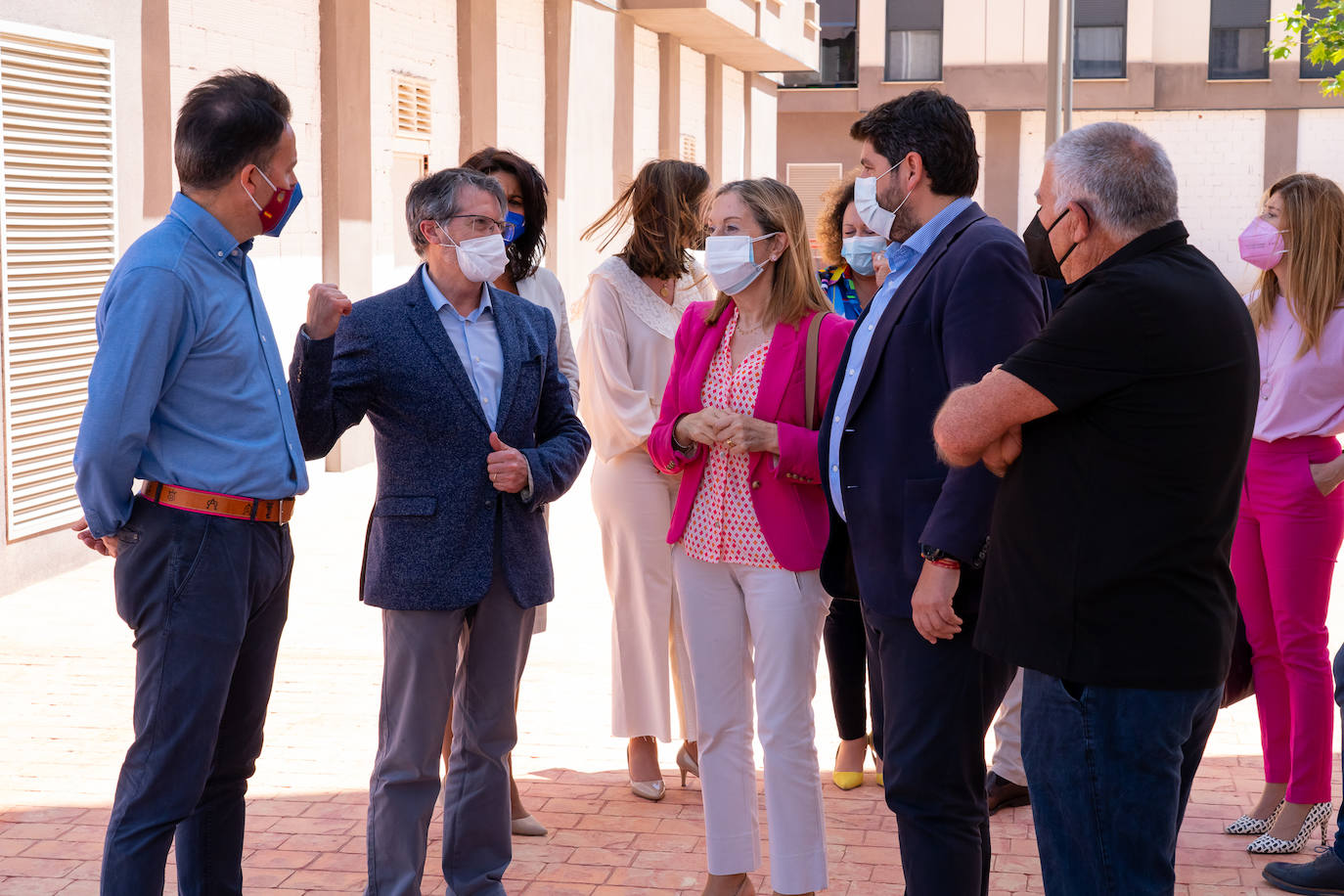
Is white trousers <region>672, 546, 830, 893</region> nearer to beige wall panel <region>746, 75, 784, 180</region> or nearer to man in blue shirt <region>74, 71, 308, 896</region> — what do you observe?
man in blue shirt <region>74, 71, 308, 896</region>

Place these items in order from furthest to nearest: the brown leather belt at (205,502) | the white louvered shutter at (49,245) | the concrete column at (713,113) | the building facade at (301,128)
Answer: the concrete column at (713,113) < the building facade at (301,128) < the white louvered shutter at (49,245) < the brown leather belt at (205,502)

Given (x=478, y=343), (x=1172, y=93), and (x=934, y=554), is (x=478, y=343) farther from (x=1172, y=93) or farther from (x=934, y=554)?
(x=1172, y=93)

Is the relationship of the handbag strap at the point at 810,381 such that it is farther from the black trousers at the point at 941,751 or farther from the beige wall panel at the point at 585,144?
the beige wall panel at the point at 585,144

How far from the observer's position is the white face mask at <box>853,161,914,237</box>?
3701 millimetres

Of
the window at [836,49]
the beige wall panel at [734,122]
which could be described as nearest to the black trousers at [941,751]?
the beige wall panel at [734,122]

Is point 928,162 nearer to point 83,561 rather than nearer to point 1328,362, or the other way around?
point 1328,362

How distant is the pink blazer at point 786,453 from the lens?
4.09 m

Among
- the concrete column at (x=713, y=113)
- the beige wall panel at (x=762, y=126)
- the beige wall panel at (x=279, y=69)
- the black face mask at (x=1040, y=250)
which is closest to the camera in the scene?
the black face mask at (x=1040, y=250)

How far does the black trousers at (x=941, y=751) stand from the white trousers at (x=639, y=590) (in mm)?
1761

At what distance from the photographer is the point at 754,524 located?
4215mm

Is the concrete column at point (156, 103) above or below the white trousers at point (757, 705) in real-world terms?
above

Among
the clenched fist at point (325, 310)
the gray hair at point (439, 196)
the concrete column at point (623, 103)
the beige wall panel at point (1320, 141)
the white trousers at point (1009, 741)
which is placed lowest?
the white trousers at point (1009, 741)

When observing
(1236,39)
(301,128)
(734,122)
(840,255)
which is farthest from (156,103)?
(1236,39)

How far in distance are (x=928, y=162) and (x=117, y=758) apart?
392cm
